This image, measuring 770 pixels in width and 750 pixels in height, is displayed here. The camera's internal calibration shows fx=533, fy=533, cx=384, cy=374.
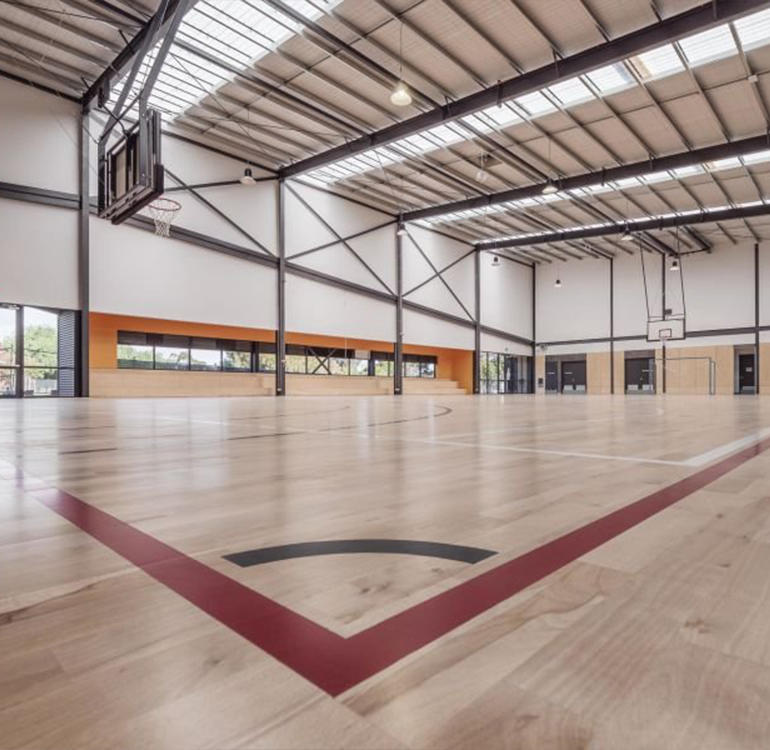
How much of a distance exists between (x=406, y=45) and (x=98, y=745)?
43.3 feet

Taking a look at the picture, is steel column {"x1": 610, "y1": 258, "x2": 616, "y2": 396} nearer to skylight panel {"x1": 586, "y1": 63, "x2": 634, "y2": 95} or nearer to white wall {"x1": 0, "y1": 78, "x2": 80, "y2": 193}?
skylight panel {"x1": 586, "y1": 63, "x2": 634, "y2": 95}

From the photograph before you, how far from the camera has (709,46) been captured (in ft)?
36.9

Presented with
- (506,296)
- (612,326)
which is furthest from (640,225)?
(506,296)

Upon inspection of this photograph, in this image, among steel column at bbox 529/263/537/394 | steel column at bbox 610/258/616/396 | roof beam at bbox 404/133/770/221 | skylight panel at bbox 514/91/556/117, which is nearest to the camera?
skylight panel at bbox 514/91/556/117

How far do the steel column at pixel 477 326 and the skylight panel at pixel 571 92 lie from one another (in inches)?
524

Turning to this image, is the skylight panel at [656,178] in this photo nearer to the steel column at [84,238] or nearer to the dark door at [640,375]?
the dark door at [640,375]

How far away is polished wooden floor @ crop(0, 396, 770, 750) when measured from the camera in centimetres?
68

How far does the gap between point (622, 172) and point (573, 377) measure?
15822 millimetres

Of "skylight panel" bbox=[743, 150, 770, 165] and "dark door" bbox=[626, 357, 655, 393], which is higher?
"skylight panel" bbox=[743, 150, 770, 165]

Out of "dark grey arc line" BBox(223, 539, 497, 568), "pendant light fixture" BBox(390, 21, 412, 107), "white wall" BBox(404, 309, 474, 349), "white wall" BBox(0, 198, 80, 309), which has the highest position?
"pendant light fixture" BBox(390, 21, 412, 107)

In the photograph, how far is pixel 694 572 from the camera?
125cm

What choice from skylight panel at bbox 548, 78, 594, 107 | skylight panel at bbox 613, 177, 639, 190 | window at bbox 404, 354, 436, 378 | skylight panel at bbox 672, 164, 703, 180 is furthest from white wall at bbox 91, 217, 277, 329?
skylight panel at bbox 672, 164, 703, 180

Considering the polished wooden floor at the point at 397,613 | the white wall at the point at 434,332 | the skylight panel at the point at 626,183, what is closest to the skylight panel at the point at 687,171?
the skylight panel at the point at 626,183

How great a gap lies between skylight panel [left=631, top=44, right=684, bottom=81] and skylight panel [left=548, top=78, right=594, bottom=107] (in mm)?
1258
